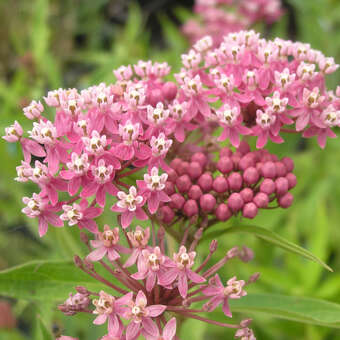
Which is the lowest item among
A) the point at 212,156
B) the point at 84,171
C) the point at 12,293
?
the point at 12,293

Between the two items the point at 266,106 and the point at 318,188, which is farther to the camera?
the point at 318,188

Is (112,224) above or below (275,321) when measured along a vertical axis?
above

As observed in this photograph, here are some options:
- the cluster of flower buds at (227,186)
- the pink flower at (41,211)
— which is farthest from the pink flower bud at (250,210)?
the pink flower at (41,211)

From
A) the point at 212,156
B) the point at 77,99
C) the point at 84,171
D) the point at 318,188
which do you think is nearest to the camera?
the point at 84,171

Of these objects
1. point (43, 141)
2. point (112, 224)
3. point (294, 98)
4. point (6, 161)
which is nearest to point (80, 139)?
point (43, 141)

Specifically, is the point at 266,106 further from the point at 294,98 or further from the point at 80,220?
the point at 80,220

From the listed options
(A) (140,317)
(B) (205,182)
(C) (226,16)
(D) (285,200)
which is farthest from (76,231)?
(C) (226,16)
